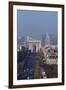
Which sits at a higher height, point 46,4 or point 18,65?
point 46,4

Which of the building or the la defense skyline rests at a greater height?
the la defense skyline

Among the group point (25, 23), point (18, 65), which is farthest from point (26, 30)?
point (18, 65)

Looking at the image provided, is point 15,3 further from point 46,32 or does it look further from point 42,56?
point 42,56

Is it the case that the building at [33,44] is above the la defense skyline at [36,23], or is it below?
below

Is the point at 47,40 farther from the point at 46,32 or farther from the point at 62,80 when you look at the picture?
the point at 62,80

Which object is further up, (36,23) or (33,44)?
(36,23)

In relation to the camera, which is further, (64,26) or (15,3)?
(64,26)

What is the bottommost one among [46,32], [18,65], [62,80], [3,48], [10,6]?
[62,80]
